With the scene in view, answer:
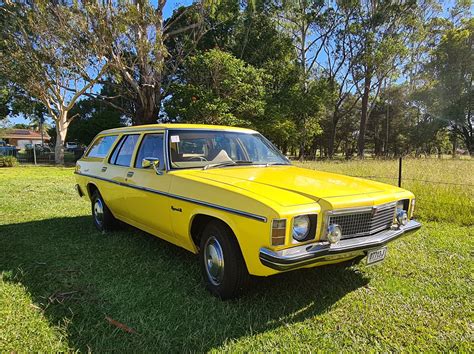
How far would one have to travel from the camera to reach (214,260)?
3.24m

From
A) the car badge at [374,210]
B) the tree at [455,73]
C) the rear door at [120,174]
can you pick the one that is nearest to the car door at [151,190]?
the rear door at [120,174]

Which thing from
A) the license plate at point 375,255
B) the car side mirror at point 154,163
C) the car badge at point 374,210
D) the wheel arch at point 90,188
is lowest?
the license plate at point 375,255

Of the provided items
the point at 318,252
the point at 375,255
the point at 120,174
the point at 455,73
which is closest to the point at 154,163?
the point at 120,174

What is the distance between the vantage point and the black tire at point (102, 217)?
211 inches

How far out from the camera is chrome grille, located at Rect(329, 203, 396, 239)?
112 inches

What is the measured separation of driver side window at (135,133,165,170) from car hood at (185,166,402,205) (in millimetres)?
595

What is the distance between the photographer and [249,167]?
13.4 feet

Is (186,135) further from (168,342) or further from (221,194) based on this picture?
(168,342)

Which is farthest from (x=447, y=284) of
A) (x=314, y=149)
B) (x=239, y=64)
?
(x=314, y=149)

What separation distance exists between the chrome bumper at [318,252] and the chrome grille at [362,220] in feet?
0.21

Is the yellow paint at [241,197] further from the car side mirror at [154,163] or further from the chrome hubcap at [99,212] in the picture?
the chrome hubcap at [99,212]

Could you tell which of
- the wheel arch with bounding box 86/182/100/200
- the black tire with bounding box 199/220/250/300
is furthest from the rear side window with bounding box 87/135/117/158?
the black tire with bounding box 199/220/250/300

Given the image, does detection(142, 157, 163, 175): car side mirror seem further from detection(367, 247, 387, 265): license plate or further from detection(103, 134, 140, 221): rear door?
detection(367, 247, 387, 265): license plate

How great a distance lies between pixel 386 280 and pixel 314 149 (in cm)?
5116
